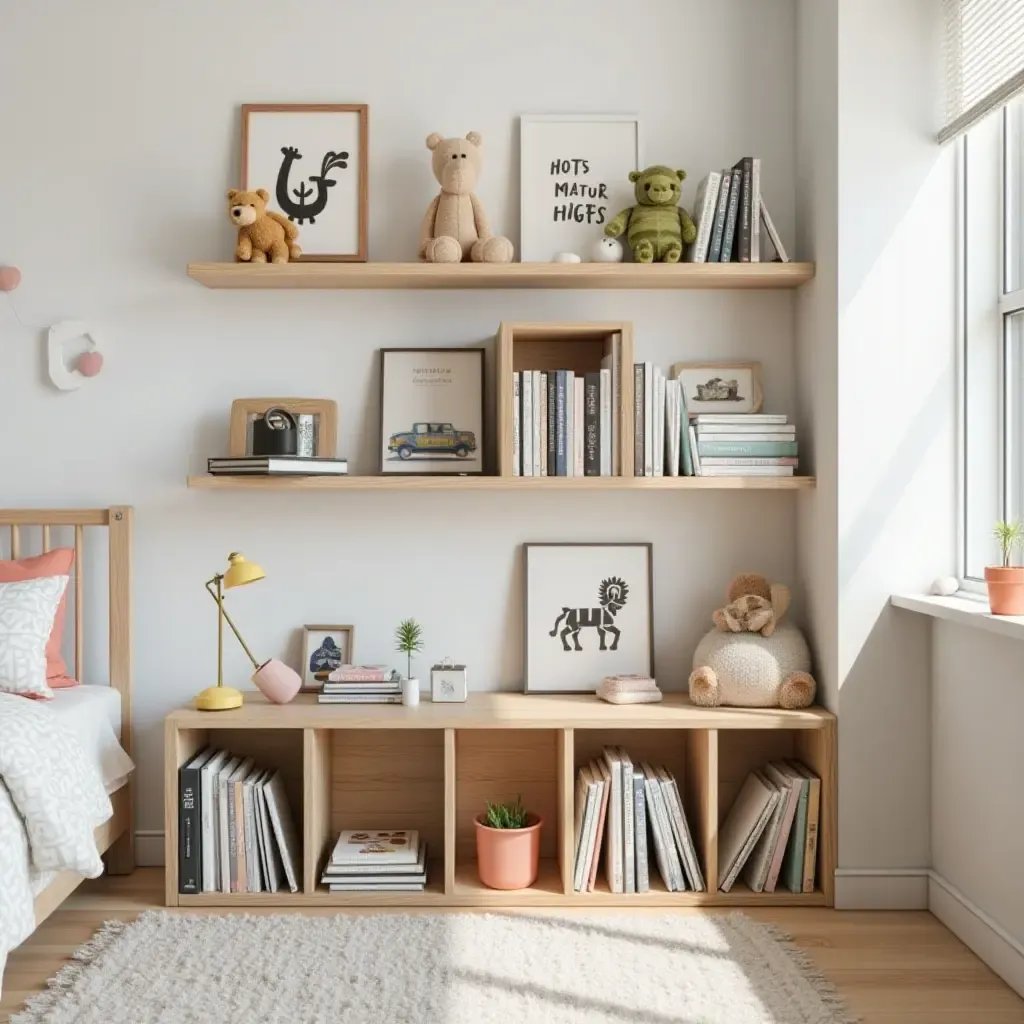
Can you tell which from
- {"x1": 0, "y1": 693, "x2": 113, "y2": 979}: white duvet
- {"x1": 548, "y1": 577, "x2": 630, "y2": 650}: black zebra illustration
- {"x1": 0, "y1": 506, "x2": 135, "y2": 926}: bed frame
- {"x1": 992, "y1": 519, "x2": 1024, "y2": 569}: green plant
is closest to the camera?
{"x1": 0, "y1": 693, "x2": 113, "y2": 979}: white duvet

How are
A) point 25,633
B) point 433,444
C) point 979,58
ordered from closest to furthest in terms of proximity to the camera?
point 979,58 → point 25,633 → point 433,444

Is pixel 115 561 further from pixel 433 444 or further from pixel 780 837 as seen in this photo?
pixel 780 837

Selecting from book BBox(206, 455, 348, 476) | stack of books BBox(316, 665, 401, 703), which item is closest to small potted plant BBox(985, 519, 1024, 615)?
stack of books BBox(316, 665, 401, 703)

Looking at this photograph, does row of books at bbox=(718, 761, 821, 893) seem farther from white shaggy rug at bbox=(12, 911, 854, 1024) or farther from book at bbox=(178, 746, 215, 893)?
book at bbox=(178, 746, 215, 893)

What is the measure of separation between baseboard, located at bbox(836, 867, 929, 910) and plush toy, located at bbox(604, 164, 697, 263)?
158 cm

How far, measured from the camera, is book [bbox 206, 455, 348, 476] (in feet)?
8.79

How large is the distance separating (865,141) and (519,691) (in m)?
1.65

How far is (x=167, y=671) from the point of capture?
116 inches

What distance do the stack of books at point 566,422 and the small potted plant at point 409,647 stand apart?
0.50 metres

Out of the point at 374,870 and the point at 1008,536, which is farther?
the point at 374,870

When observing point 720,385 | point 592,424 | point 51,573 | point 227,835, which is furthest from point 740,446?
point 51,573

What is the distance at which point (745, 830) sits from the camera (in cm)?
268

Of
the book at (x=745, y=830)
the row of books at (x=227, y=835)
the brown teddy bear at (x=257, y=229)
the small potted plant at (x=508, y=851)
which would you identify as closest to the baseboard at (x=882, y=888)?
the book at (x=745, y=830)

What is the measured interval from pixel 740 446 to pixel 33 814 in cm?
182
